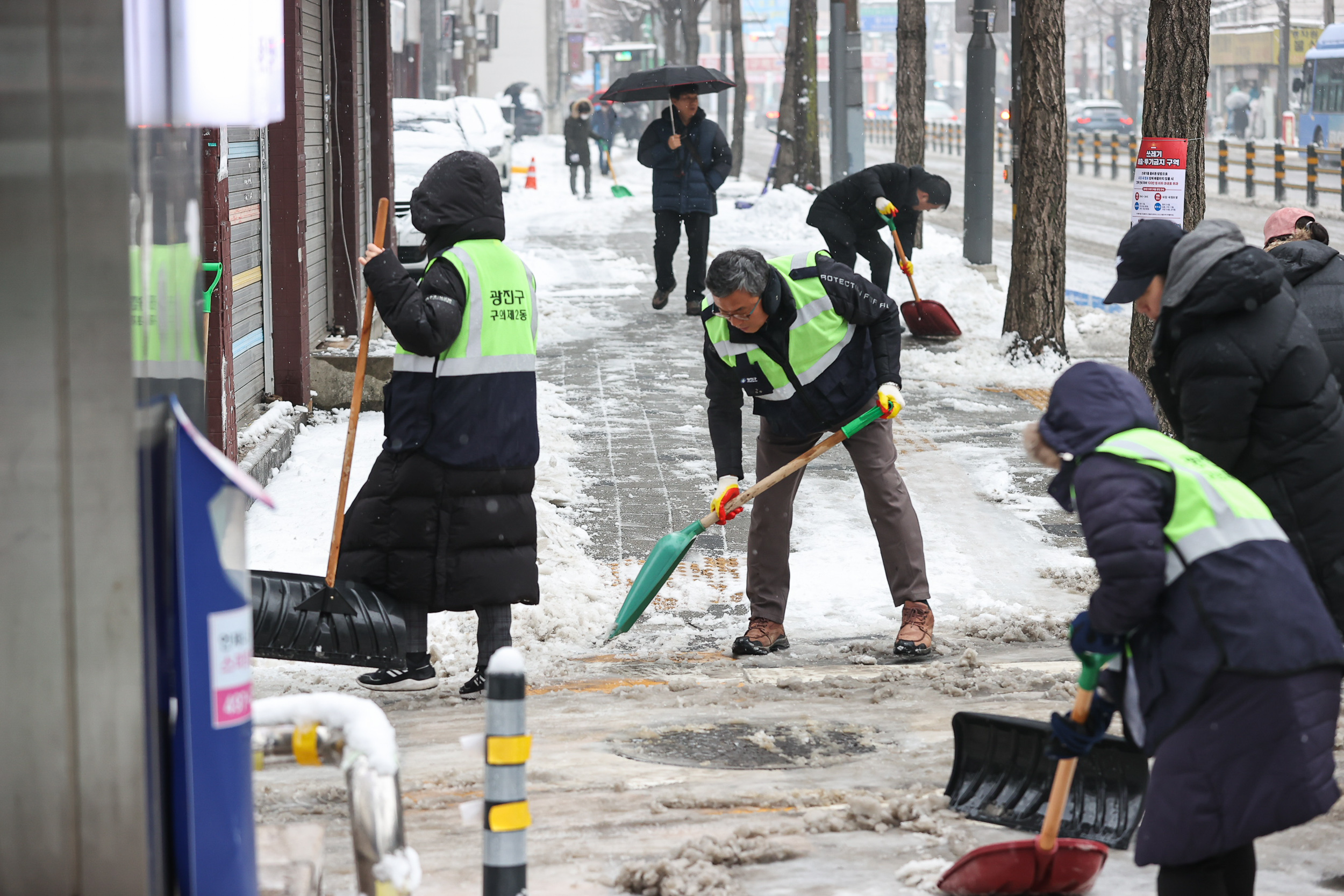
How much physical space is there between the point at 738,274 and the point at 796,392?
59 cm

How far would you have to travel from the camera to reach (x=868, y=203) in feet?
35.7

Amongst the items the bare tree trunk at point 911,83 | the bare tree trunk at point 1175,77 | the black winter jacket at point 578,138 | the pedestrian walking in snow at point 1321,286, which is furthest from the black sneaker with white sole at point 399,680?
the black winter jacket at point 578,138

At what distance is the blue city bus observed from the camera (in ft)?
101

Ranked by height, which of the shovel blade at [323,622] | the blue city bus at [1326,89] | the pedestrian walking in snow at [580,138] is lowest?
the shovel blade at [323,622]

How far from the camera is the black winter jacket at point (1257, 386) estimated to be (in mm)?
3795

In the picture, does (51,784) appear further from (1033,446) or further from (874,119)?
(874,119)

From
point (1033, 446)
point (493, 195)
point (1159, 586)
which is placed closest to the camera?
point (1159, 586)

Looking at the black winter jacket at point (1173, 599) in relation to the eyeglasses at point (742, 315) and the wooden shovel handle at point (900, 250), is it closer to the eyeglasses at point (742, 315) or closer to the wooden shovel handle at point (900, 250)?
the eyeglasses at point (742, 315)

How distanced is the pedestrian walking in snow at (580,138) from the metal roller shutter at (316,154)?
16.1 m

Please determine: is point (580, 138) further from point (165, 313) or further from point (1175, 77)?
point (165, 313)

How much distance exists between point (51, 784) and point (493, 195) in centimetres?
293

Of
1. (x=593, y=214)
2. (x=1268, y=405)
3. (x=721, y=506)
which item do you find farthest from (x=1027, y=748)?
(x=593, y=214)

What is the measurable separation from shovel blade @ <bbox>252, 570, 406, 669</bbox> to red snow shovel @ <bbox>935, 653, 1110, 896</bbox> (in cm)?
210

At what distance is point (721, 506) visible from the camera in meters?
5.32
